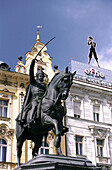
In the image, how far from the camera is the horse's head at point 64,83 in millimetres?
8750

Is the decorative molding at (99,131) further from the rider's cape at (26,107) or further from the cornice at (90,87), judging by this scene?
the rider's cape at (26,107)

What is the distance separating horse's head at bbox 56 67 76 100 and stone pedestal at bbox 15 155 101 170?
5.89ft

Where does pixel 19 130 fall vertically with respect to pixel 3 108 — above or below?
below

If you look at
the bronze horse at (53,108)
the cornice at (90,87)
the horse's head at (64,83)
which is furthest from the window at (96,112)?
the horse's head at (64,83)

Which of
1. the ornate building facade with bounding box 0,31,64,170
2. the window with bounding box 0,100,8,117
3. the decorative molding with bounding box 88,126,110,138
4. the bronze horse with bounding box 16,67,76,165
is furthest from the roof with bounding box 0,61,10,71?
the bronze horse with bounding box 16,67,76,165

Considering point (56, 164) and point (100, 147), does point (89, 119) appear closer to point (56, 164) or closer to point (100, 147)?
point (100, 147)

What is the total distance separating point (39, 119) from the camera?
29.9 ft

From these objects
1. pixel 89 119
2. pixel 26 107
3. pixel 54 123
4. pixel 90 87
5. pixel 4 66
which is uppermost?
pixel 4 66

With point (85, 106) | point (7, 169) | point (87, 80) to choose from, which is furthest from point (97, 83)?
point (7, 169)

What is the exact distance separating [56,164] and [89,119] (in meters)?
20.8

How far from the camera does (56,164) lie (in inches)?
283

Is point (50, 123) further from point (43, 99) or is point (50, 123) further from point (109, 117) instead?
point (109, 117)

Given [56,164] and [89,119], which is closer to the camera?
[56,164]

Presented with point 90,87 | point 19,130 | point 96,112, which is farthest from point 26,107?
point 96,112
